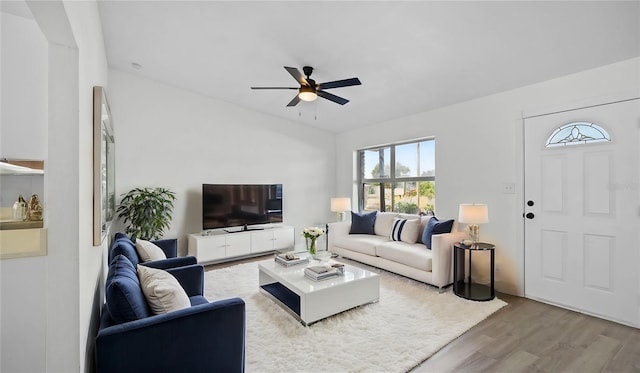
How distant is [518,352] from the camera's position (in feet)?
7.20

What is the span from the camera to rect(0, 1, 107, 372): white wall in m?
1.25

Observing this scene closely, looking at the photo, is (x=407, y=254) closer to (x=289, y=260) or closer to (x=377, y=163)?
(x=289, y=260)

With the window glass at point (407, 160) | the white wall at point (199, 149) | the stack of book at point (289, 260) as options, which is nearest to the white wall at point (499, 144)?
the window glass at point (407, 160)

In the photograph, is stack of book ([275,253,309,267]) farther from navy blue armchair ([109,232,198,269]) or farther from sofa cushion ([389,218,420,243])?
sofa cushion ([389,218,420,243])

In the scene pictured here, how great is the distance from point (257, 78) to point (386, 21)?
2021 millimetres

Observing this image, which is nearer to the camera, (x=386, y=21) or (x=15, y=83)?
(x=15, y=83)

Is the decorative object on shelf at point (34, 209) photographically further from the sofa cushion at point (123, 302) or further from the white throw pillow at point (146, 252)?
the white throw pillow at point (146, 252)

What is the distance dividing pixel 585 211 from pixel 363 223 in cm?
275

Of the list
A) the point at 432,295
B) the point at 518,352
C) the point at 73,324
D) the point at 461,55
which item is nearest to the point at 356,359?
the point at 518,352

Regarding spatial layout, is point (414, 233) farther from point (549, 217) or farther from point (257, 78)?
point (257, 78)

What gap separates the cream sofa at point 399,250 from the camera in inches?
131

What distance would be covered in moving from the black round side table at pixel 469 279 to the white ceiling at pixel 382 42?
6.18 feet

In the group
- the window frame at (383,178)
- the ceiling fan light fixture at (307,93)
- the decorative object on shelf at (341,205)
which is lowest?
the decorative object on shelf at (341,205)

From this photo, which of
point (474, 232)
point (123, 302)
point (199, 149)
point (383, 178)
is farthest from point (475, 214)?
point (199, 149)
